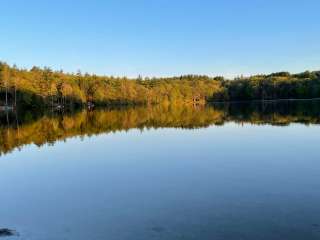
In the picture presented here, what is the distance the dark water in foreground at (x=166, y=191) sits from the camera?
1261 centimetres

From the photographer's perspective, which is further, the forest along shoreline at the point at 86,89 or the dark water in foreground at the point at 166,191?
Answer: the forest along shoreline at the point at 86,89

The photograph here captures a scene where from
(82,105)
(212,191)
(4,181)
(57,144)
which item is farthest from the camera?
(82,105)

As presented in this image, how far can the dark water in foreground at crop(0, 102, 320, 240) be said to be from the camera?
12.6 m

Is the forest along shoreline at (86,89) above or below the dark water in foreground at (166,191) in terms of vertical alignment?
above

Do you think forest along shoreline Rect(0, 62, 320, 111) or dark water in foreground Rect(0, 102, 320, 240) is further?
forest along shoreline Rect(0, 62, 320, 111)

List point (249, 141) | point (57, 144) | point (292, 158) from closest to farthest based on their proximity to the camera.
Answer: point (292, 158) < point (249, 141) < point (57, 144)

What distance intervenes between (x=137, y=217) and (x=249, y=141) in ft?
71.4

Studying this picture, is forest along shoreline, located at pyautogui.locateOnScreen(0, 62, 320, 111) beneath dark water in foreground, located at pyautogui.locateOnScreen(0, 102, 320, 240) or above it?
above

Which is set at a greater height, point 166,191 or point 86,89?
point 86,89

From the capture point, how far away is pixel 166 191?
17750 mm

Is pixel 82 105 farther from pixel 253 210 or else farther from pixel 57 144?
pixel 253 210

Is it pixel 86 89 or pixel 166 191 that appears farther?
pixel 86 89

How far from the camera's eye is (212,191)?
1733 centimetres

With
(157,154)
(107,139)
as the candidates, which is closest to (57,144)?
(107,139)
